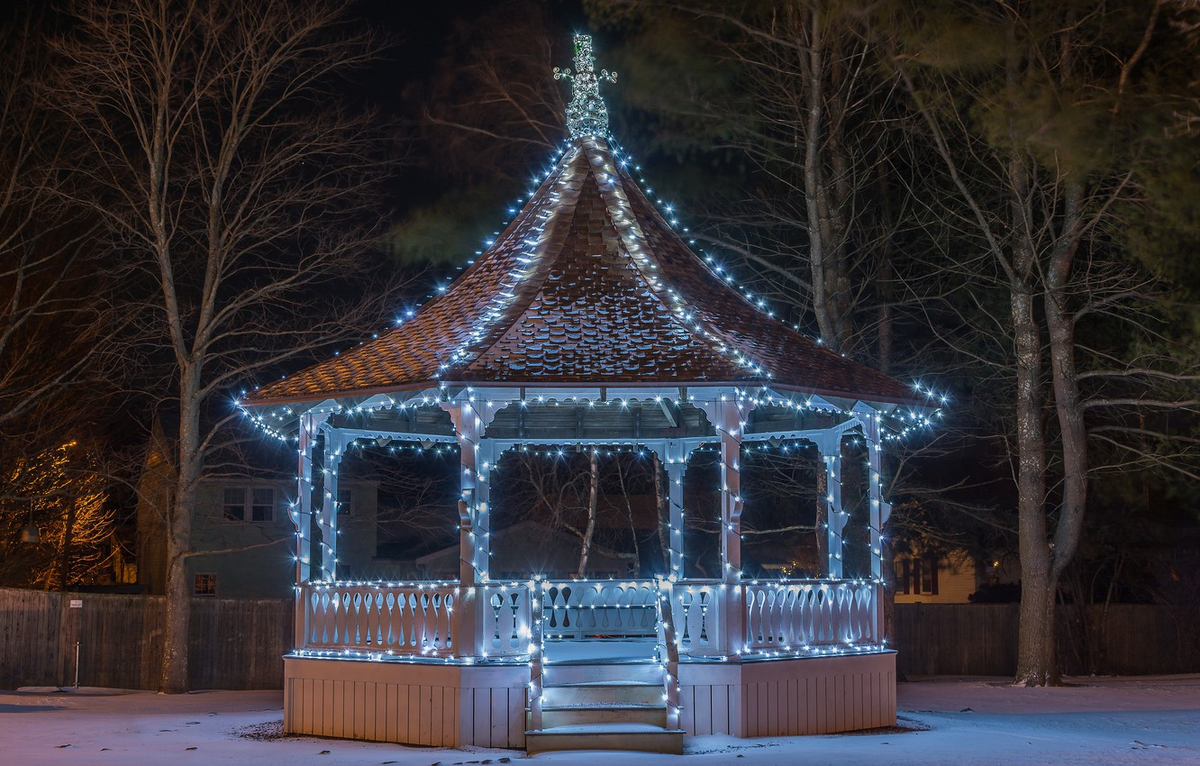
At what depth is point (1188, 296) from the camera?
72.2ft

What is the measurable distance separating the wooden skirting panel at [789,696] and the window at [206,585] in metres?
27.5

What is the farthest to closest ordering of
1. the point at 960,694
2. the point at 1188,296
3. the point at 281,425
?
Result: 1. the point at 960,694
2. the point at 1188,296
3. the point at 281,425

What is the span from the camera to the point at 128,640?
30344mm

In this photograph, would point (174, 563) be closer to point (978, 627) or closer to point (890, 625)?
point (890, 625)

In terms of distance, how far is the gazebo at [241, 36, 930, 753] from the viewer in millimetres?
14766

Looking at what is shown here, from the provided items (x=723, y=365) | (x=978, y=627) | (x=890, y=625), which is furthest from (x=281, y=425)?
(x=978, y=627)

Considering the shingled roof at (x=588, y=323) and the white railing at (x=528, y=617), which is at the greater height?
the shingled roof at (x=588, y=323)

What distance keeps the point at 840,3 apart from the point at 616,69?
16.2 feet

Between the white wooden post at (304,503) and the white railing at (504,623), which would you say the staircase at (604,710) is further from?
the white wooden post at (304,503)

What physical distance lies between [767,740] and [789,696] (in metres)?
0.82

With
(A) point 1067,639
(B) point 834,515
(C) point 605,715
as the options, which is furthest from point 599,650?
(A) point 1067,639

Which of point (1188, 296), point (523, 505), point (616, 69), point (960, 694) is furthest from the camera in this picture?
point (523, 505)

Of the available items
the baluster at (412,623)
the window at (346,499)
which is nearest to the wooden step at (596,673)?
the baluster at (412,623)

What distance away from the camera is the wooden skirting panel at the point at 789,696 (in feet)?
49.0
